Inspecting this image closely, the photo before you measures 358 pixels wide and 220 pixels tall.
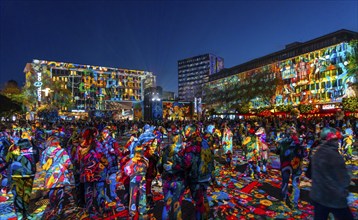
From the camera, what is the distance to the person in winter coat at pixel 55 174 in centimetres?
477

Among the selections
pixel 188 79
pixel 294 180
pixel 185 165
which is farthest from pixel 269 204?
pixel 188 79

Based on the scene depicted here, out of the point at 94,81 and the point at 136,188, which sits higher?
the point at 94,81

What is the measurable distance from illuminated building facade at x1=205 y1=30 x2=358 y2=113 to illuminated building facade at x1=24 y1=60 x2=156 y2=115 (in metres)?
43.4

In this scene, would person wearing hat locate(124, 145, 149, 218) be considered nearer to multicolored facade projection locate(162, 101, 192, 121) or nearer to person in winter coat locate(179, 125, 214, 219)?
person in winter coat locate(179, 125, 214, 219)

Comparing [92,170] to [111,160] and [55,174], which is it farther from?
[111,160]

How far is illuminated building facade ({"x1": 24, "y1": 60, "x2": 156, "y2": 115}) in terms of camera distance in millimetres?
92156

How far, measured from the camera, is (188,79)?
170 metres

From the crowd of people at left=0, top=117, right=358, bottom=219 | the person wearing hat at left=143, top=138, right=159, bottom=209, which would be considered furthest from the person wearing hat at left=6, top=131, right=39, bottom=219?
the person wearing hat at left=143, top=138, right=159, bottom=209

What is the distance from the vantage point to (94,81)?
103 meters

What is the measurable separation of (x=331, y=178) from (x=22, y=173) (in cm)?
513

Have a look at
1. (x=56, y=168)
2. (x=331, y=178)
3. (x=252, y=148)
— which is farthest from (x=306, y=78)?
(x=56, y=168)

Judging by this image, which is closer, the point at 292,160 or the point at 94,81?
the point at 292,160

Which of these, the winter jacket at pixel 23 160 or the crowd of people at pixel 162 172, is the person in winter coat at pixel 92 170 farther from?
the winter jacket at pixel 23 160

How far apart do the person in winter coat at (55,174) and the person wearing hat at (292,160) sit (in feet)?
14.7
